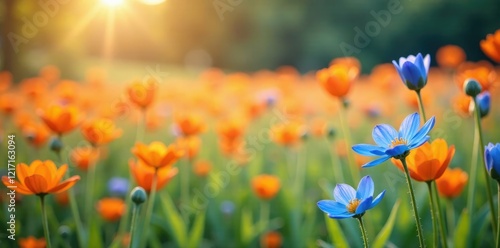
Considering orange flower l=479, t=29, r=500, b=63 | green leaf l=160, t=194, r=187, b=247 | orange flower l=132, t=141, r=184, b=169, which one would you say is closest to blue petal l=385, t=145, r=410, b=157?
orange flower l=132, t=141, r=184, b=169

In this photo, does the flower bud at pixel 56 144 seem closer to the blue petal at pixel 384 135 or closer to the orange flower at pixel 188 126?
the orange flower at pixel 188 126

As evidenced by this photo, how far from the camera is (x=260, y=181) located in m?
2.26

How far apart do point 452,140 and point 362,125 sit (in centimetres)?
153

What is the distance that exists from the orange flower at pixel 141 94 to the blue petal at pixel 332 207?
1119 mm

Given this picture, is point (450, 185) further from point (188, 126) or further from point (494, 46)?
point (188, 126)

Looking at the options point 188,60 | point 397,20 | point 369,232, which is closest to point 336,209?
point 369,232

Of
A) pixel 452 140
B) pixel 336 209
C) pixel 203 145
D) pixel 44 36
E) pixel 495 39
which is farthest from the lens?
pixel 44 36

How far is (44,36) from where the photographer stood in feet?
36.6

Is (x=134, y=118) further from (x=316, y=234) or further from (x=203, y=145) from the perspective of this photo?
(x=316, y=234)

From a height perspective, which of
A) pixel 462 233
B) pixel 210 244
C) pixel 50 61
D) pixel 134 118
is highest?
pixel 50 61

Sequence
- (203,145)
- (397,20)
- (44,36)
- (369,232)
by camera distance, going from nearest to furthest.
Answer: (369,232) → (203,145) → (44,36) → (397,20)

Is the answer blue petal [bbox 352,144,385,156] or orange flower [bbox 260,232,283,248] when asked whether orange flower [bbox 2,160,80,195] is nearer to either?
blue petal [bbox 352,144,385,156]

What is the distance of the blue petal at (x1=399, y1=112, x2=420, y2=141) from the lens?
1005 mm

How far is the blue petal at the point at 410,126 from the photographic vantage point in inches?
39.6
